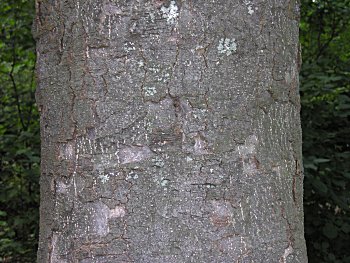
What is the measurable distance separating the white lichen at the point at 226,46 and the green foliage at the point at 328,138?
7.93 ft

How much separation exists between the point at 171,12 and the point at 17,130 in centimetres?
471

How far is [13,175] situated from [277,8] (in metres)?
5.01

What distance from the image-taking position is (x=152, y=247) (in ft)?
3.29

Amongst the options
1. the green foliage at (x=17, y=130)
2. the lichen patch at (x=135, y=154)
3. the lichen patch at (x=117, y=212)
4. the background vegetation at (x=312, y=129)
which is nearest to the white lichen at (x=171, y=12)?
the lichen patch at (x=135, y=154)

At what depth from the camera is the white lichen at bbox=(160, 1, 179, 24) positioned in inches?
39.9

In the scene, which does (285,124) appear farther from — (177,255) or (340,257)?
(340,257)

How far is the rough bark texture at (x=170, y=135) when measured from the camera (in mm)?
1005

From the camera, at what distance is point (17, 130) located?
545 centimetres

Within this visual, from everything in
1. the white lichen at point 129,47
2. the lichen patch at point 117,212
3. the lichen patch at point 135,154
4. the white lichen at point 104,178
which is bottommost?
the lichen patch at point 117,212

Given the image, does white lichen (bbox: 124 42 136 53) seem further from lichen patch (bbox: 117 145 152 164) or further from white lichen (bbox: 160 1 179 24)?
lichen patch (bbox: 117 145 152 164)

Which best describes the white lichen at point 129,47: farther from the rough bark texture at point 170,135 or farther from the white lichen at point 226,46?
the white lichen at point 226,46

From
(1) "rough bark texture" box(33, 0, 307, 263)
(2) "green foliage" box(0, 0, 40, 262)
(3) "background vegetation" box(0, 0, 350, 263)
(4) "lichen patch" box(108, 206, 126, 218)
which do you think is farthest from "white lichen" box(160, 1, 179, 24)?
(2) "green foliage" box(0, 0, 40, 262)

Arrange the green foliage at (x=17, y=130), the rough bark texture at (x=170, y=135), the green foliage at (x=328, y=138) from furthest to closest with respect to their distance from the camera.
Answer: the green foliage at (x=17, y=130), the green foliage at (x=328, y=138), the rough bark texture at (x=170, y=135)

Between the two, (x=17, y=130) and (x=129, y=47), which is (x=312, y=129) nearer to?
(x=17, y=130)
